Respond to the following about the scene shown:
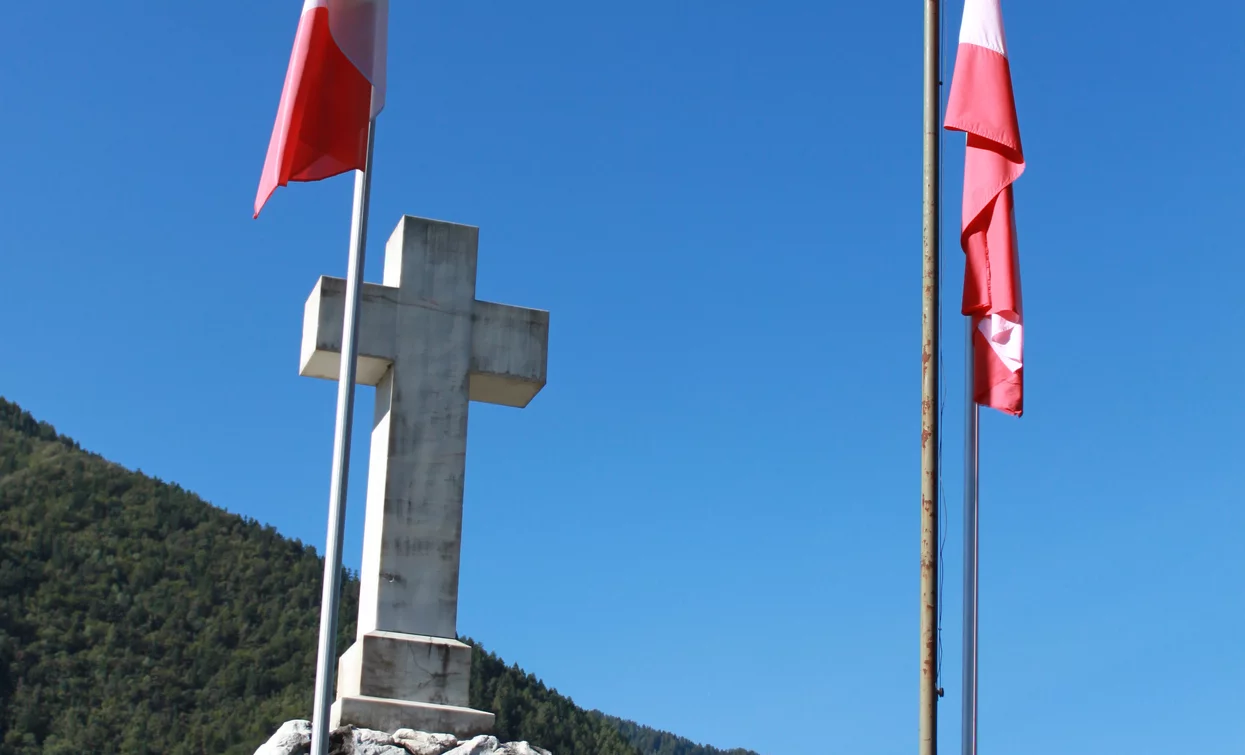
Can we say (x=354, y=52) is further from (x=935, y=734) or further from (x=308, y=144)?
(x=935, y=734)

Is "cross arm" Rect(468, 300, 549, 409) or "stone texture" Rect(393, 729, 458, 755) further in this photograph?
"cross arm" Rect(468, 300, 549, 409)

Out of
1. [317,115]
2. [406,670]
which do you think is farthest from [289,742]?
[317,115]

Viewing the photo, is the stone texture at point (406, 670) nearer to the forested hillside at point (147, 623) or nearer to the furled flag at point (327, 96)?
the furled flag at point (327, 96)

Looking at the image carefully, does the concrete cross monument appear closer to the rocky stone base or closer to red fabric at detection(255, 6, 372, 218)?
the rocky stone base

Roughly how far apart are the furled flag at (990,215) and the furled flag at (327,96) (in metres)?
3.16

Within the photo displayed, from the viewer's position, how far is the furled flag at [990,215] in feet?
29.9

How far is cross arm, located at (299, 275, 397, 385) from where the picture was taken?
10.2 metres

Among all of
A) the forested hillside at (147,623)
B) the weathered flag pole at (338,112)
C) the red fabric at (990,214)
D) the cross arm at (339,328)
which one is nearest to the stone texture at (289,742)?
the weathered flag pole at (338,112)

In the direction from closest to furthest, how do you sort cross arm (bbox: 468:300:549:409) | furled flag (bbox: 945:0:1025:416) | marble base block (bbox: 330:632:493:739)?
furled flag (bbox: 945:0:1025:416) < marble base block (bbox: 330:632:493:739) < cross arm (bbox: 468:300:549:409)

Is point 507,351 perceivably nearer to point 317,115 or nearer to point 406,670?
point 406,670

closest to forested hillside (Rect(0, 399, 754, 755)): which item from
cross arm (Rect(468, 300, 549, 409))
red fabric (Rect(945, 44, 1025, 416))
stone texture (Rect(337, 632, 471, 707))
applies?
cross arm (Rect(468, 300, 549, 409))

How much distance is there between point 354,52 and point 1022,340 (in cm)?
392

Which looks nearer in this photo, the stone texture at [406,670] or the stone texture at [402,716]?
the stone texture at [402,716]

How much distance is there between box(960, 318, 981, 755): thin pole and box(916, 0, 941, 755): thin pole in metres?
0.36
